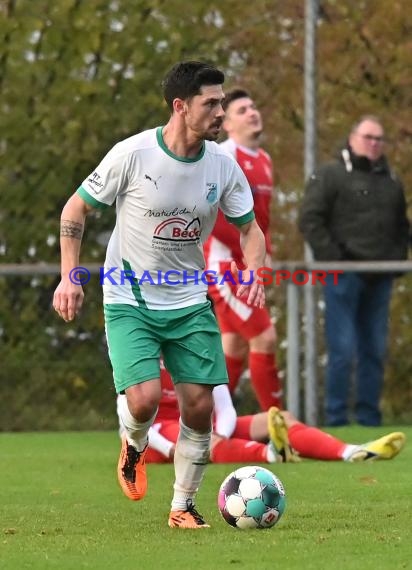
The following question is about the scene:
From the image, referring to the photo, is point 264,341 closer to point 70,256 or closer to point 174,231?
point 174,231

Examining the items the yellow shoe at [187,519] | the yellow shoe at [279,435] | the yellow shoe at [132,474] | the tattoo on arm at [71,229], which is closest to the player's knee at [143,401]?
the yellow shoe at [132,474]

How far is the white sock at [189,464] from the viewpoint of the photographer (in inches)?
266

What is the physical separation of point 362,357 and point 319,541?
20.4 feet

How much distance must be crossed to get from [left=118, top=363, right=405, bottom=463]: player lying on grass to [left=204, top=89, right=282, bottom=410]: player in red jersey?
86cm

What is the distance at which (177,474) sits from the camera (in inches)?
268

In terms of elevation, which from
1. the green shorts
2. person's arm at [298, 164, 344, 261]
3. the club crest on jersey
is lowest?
the green shorts

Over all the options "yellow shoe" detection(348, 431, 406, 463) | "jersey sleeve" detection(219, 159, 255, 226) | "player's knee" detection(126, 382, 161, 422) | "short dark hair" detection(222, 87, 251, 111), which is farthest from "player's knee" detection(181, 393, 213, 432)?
"short dark hair" detection(222, 87, 251, 111)

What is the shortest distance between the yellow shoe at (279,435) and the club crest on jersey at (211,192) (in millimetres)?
2612

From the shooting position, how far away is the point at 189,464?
6.80m

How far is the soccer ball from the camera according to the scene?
257 inches

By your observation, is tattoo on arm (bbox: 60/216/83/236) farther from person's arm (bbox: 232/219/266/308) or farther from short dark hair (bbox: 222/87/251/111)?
short dark hair (bbox: 222/87/251/111)

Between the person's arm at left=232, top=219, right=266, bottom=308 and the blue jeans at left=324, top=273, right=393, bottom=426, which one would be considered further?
the blue jeans at left=324, top=273, right=393, bottom=426

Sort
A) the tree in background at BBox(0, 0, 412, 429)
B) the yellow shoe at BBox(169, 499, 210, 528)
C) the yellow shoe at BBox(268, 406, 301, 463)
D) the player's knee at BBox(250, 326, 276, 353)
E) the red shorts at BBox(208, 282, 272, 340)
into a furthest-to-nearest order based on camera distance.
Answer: the tree in background at BBox(0, 0, 412, 429) → the player's knee at BBox(250, 326, 276, 353) → the red shorts at BBox(208, 282, 272, 340) → the yellow shoe at BBox(268, 406, 301, 463) → the yellow shoe at BBox(169, 499, 210, 528)

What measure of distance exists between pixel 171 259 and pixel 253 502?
1.13 meters
